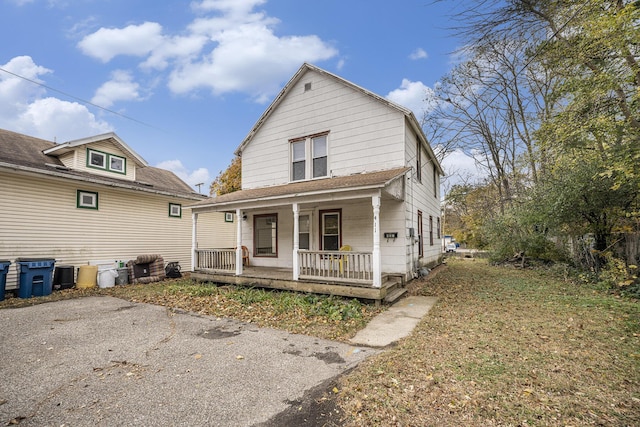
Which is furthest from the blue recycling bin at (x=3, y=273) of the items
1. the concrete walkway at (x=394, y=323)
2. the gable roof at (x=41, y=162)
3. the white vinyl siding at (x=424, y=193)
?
the white vinyl siding at (x=424, y=193)

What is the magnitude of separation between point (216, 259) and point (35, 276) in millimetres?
5137

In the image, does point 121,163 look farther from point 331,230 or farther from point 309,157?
point 331,230

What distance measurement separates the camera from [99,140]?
1195cm

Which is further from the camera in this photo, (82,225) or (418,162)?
(418,162)

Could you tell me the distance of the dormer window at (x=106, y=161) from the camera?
1181 centimetres

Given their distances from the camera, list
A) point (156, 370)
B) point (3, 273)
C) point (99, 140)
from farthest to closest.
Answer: point (99, 140), point (3, 273), point (156, 370)

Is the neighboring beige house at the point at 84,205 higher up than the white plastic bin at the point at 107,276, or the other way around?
the neighboring beige house at the point at 84,205

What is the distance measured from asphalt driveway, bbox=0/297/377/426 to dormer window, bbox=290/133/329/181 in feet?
19.5

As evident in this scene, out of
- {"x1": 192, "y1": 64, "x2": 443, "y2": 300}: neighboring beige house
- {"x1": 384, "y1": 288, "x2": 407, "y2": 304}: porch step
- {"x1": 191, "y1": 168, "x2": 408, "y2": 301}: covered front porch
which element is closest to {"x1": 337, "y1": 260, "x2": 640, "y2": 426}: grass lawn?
{"x1": 384, "y1": 288, "x2": 407, "y2": 304}: porch step

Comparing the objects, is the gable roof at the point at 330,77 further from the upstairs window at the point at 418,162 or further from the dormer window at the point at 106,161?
the dormer window at the point at 106,161

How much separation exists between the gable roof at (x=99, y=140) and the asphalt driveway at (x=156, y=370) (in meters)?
7.16

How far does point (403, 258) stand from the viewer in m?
8.73

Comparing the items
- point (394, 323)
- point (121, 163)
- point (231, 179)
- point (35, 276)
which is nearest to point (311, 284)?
point (394, 323)

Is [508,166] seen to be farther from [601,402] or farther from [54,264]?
[54,264]
